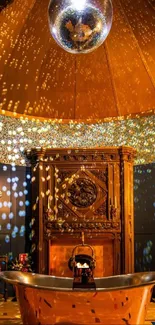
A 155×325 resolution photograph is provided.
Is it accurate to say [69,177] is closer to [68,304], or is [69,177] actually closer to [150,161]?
[150,161]

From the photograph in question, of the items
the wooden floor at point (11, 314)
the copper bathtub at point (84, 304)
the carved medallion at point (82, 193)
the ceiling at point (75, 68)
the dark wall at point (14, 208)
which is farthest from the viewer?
the dark wall at point (14, 208)

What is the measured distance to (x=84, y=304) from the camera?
396 centimetres

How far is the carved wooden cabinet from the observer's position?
7457mm

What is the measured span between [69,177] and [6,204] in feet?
3.75

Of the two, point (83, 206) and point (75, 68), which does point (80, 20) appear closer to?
point (75, 68)

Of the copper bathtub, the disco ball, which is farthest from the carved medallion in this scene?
the disco ball

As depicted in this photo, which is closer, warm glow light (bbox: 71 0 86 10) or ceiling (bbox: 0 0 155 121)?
warm glow light (bbox: 71 0 86 10)

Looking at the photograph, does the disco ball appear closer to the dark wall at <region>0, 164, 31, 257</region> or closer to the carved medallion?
the carved medallion

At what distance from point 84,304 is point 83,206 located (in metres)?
3.67

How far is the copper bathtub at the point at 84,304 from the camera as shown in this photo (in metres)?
3.96

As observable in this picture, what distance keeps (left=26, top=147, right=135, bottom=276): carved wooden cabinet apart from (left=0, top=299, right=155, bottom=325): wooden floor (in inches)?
33.1

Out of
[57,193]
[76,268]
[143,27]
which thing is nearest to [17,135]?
[57,193]

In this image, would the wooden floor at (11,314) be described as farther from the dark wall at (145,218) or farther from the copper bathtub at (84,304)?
the copper bathtub at (84,304)

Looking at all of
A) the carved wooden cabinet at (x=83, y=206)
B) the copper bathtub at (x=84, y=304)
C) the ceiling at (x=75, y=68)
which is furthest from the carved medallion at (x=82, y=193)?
the copper bathtub at (x=84, y=304)
